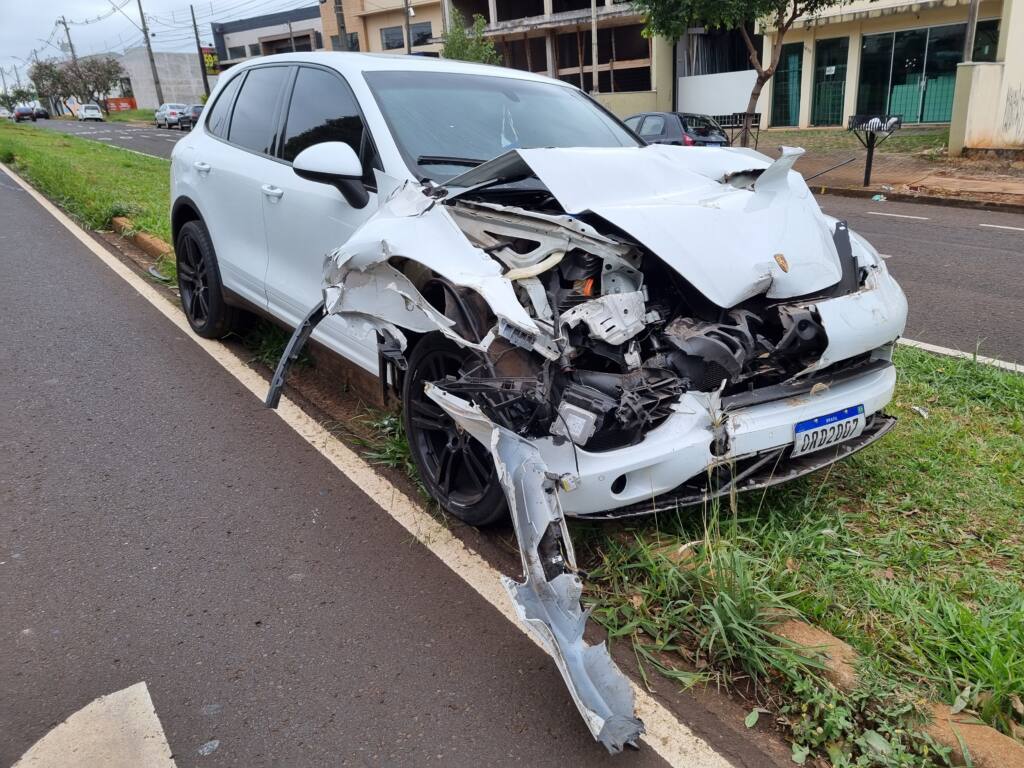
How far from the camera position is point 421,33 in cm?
4394

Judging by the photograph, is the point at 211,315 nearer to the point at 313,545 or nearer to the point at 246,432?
the point at 246,432

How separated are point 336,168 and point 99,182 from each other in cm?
1195

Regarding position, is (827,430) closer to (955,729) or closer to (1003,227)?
(955,729)

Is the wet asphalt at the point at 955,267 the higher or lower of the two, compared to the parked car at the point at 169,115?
lower

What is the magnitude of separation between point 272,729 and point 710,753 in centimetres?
129

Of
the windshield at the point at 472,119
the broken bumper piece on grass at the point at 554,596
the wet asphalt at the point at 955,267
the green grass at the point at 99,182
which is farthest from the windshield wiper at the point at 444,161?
the green grass at the point at 99,182

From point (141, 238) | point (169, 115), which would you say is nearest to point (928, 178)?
Answer: point (141, 238)

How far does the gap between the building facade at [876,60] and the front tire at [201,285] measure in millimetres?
19256

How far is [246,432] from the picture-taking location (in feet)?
14.9

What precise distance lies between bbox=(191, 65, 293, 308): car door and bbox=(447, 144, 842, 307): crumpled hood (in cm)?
189

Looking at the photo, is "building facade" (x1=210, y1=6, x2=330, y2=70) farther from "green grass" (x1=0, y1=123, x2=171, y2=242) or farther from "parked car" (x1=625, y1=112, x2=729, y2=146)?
"parked car" (x1=625, y1=112, x2=729, y2=146)

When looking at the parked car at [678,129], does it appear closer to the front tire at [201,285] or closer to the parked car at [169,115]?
the front tire at [201,285]

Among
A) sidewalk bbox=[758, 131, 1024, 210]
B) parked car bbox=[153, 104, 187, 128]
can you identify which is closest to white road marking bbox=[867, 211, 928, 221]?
sidewalk bbox=[758, 131, 1024, 210]

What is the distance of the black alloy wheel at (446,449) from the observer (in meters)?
3.22
